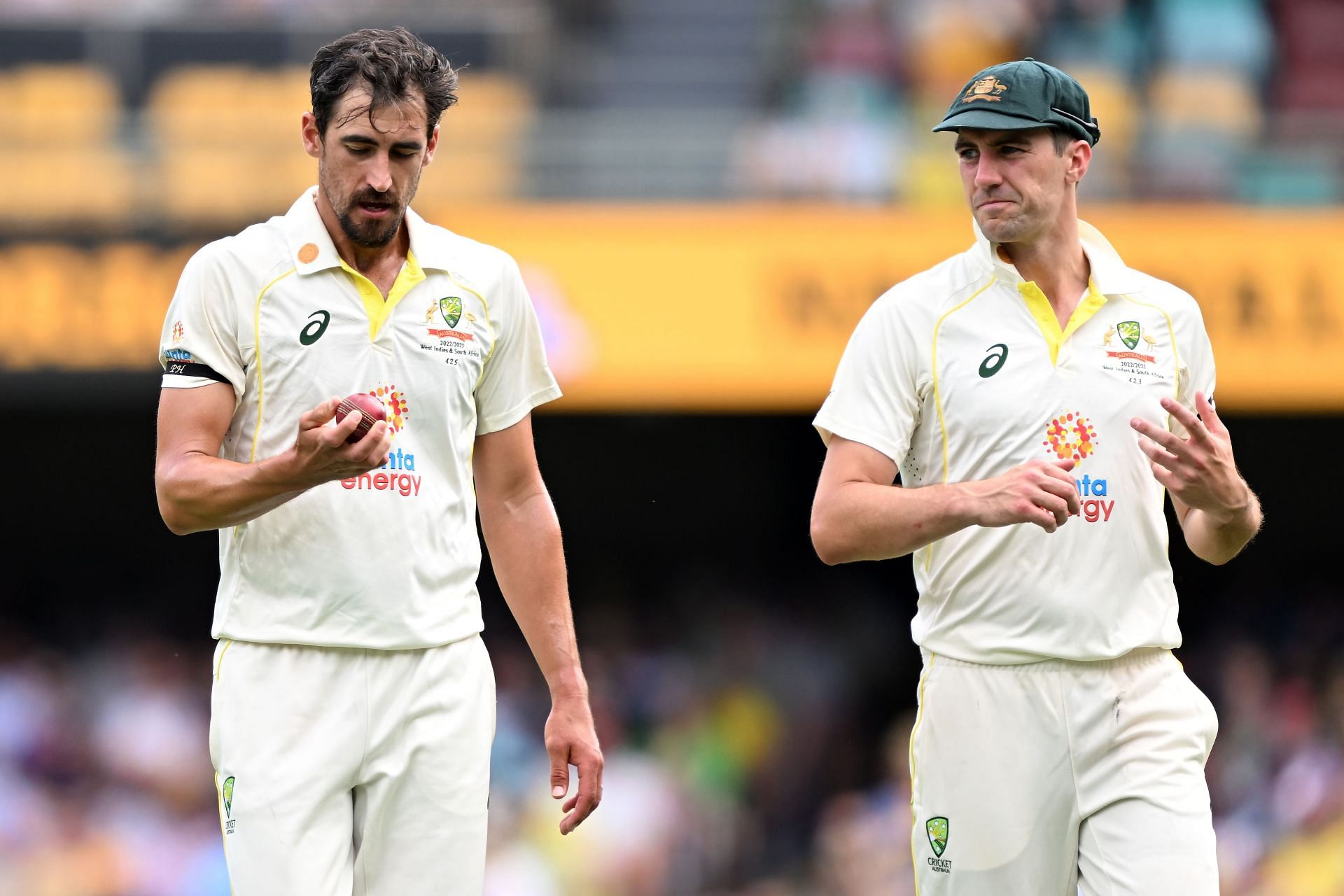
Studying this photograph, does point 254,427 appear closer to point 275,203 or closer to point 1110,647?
point 1110,647

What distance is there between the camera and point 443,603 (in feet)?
14.0

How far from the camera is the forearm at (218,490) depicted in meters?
3.89

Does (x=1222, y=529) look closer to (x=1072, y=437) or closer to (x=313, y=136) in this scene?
(x=1072, y=437)

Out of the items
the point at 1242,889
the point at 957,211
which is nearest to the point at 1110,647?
the point at 1242,889

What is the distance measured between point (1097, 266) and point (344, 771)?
2094mm

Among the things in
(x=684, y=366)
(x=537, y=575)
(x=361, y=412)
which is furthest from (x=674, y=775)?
(x=361, y=412)

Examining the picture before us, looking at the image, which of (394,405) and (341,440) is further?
(394,405)

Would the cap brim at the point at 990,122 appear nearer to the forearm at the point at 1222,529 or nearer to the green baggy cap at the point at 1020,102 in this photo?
the green baggy cap at the point at 1020,102

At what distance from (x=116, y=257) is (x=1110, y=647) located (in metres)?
8.27

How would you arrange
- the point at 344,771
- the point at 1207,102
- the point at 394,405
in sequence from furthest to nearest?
the point at 1207,102
the point at 394,405
the point at 344,771

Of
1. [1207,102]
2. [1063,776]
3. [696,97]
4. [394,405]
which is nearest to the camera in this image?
[394,405]

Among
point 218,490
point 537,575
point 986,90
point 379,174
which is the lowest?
point 537,575

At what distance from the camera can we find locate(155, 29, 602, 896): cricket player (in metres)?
4.12

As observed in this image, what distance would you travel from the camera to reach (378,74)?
4184mm
